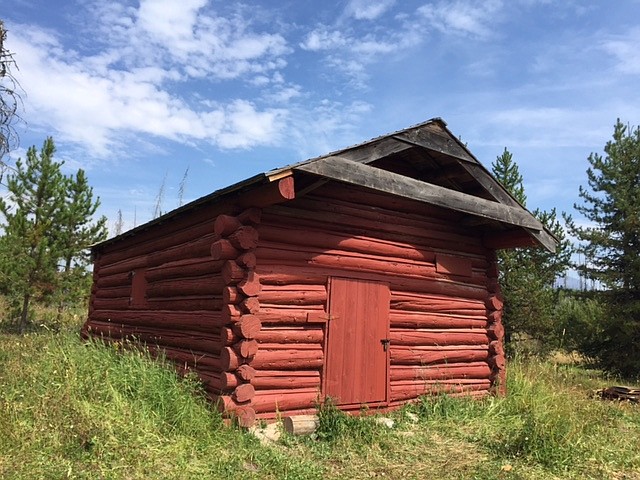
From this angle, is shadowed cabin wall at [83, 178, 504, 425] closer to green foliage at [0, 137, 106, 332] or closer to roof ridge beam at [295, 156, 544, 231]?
roof ridge beam at [295, 156, 544, 231]

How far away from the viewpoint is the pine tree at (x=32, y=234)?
59.0 ft

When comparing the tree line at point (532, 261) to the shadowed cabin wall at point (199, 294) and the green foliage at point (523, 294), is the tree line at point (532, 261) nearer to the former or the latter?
the green foliage at point (523, 294)

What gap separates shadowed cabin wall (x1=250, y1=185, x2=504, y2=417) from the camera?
7477mm

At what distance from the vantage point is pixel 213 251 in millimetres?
7156

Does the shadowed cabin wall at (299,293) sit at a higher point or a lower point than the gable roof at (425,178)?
lower

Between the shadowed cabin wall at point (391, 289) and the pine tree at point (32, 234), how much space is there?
46.0ft

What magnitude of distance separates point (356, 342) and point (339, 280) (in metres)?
1.01

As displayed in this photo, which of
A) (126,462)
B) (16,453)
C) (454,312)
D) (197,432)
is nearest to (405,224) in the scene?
(454,312)

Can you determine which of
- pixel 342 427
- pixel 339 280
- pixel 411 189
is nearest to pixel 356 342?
pixel 339 280

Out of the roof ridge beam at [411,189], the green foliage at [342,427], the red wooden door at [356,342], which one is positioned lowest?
the green foliage at [342,427]

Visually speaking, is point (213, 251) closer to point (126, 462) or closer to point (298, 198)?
point (298, 198)

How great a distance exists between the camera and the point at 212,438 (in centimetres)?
620

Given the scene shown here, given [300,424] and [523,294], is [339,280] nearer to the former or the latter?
[300,424]

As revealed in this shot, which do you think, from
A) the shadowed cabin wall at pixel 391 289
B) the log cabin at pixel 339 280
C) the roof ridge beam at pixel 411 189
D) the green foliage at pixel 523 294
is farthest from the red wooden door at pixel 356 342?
the green foliage at pixel 523 294
